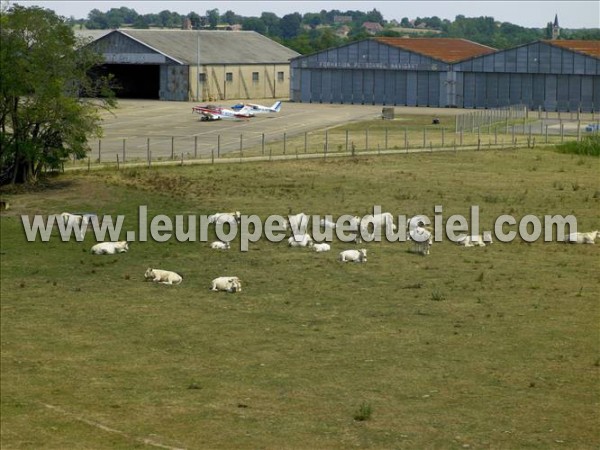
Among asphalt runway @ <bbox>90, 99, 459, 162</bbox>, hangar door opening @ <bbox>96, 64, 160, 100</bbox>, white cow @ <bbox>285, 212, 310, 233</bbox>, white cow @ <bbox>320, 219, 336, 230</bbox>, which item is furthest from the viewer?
hangar door opening @ <bbox>96, 64, 160, 100</bbox>

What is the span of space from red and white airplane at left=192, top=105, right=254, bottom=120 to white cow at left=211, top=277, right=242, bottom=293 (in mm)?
66020

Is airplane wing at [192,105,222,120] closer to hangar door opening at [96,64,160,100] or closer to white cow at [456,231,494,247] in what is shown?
hangar door opening at [96,64,160,100]

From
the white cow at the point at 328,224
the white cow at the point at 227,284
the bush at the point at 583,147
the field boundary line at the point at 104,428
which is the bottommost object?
the field boundary line at the point at 104,428

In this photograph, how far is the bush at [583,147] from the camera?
70.5 m

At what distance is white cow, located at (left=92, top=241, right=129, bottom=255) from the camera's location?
131 feet

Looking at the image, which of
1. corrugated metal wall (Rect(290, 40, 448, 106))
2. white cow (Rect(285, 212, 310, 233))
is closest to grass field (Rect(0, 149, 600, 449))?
white cow (Rect(285, 212, 310, 233))

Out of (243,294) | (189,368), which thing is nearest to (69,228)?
(243,294)

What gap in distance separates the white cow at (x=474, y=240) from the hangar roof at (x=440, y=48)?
7415 centimetres

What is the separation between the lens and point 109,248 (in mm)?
39875

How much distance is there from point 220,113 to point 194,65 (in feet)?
77.2

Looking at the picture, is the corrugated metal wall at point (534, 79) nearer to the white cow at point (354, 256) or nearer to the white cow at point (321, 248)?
the white cow at point (321, 248)

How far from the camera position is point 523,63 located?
366ft

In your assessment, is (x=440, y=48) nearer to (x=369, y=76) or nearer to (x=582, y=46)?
(x=369, y=76)

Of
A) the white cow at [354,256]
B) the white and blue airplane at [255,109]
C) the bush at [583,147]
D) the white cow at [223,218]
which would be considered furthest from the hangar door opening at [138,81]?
the white cow at [354,256]
